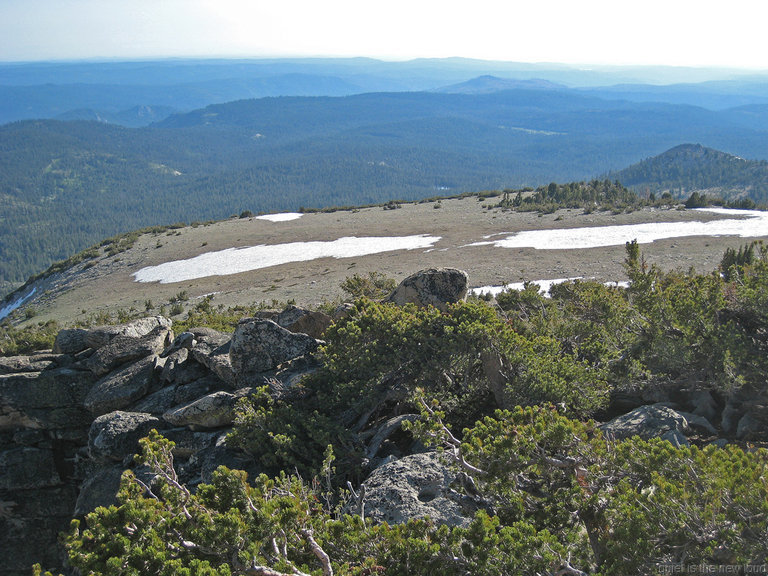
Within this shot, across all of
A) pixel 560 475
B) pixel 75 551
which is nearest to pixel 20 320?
pixel 75 551

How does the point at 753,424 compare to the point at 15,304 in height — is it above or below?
above

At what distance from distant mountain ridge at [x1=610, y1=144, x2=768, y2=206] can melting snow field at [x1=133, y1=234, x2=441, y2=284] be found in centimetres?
12697

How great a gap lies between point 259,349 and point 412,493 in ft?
20.3

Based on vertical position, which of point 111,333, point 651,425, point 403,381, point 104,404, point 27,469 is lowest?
point 27,469

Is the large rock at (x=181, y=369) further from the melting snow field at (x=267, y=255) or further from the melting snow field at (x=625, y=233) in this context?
the melting snow field at (x=625, y=233)

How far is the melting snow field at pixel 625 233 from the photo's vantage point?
30.4 m

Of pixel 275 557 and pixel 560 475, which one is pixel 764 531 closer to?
pixel 560 475

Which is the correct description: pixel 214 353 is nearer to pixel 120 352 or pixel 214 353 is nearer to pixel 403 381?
pixel 120 352

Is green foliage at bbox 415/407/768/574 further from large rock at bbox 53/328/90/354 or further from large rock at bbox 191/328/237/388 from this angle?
large rock at bbox 53/328/90/354

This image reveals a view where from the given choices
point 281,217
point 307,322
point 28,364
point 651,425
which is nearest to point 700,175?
point 281,217

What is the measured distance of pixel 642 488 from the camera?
4.71 m

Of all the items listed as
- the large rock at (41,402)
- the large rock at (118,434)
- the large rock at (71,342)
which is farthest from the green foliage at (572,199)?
the large rock at (118,434)

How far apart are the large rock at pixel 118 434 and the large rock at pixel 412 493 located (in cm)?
613

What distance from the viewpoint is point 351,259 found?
105 feet
